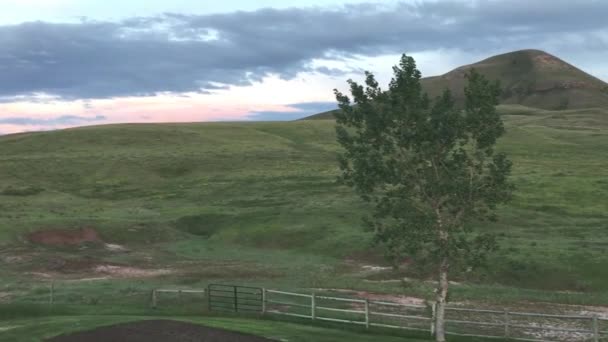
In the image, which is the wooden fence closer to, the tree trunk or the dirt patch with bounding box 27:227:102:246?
the tree trunk

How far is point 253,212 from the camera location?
72.3 meters

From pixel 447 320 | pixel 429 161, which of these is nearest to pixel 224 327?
pixel 447 320

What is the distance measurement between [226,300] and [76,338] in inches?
572

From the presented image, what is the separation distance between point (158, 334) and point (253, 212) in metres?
46.6

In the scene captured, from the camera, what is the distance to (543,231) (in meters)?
60.2

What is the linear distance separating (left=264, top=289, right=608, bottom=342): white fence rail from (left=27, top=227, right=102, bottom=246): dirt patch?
30.8m

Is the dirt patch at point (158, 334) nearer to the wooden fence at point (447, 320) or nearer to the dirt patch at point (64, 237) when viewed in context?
the wooden fence at point (447, 320)

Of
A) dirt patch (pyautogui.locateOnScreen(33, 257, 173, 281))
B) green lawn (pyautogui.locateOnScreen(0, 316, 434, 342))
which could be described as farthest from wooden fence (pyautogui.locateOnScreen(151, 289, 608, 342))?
dirt patch (pyautogui.locateOnScreen(33, 257, 173, 281))

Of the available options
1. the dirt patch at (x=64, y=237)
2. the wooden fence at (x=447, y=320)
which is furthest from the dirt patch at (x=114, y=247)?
the wooden fence at (x=447, y=320)

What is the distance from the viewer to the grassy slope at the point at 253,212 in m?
46.9

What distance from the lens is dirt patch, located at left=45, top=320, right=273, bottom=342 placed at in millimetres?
25250

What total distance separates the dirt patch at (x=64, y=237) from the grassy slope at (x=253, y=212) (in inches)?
54.0

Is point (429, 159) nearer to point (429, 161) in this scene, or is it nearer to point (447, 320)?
point (429, 161)

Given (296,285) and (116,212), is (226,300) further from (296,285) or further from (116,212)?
(116,212)
